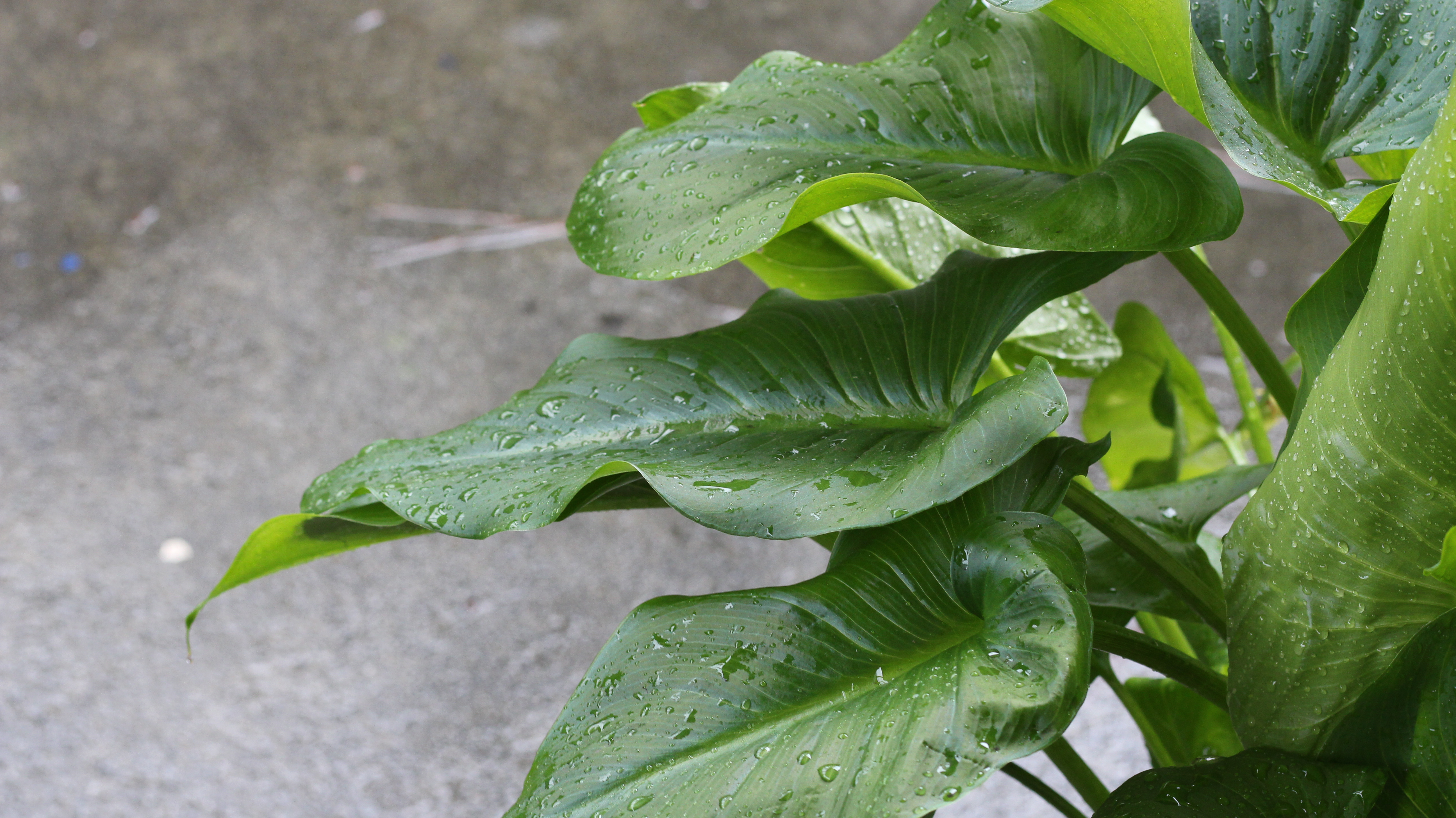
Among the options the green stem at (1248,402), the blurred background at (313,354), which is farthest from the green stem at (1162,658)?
the blurred background at (313,354)

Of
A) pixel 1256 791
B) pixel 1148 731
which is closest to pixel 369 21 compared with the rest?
pixel 1148 731

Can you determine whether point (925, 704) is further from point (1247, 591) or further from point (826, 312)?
point (826, 312)

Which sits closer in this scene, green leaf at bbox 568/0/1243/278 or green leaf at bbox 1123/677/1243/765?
green leaf at bbox 568/0/1243/278

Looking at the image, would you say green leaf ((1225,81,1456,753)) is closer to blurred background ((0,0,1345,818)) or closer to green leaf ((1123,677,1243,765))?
green leaf ((1123,677,1243,765))

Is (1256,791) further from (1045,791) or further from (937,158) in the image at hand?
(937,158)

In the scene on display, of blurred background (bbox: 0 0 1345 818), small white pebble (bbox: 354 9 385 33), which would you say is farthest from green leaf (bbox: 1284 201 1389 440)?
small white pebble (bbox: 354 9 385 33)

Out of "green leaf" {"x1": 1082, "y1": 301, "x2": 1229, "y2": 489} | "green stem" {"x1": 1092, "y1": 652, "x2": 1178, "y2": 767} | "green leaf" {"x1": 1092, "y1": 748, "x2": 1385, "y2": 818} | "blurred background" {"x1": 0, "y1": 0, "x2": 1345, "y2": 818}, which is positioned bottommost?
"blurred background" {"x1": 0, "y1": 0, "x2": 1345, "y2": 818}
